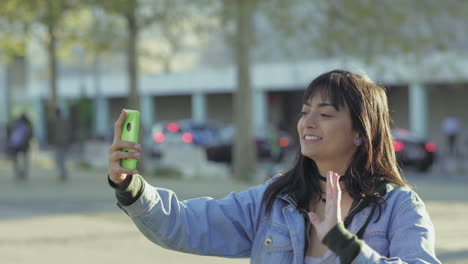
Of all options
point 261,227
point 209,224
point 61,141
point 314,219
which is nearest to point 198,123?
point 61,141

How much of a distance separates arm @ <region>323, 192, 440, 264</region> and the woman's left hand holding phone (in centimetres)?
70

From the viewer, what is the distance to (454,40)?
1922cm

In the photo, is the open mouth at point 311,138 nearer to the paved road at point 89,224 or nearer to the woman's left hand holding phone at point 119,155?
the woman's left hand holding phone at point 119,155

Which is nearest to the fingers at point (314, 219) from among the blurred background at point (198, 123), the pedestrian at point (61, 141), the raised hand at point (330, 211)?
the raised hand at point (330, 211)

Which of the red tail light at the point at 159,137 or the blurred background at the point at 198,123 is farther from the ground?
the blurred background at the point at 198,123

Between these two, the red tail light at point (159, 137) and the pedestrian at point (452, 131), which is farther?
the red tail light at point (159, 137)

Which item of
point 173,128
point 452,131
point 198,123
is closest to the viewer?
point 452,131

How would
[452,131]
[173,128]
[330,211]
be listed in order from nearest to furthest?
1. [330,211]
2. [452,131]
3. [173,128]

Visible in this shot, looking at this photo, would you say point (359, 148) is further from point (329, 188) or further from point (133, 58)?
point (133, 58)

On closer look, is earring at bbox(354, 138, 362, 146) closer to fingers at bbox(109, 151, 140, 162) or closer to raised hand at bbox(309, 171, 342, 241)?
raised hand at bbox(309, 171, 342, 241)

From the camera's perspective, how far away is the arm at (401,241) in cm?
252

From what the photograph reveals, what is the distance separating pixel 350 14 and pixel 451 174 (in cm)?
863

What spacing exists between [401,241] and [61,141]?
56.4 feet

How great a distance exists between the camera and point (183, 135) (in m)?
32.8
